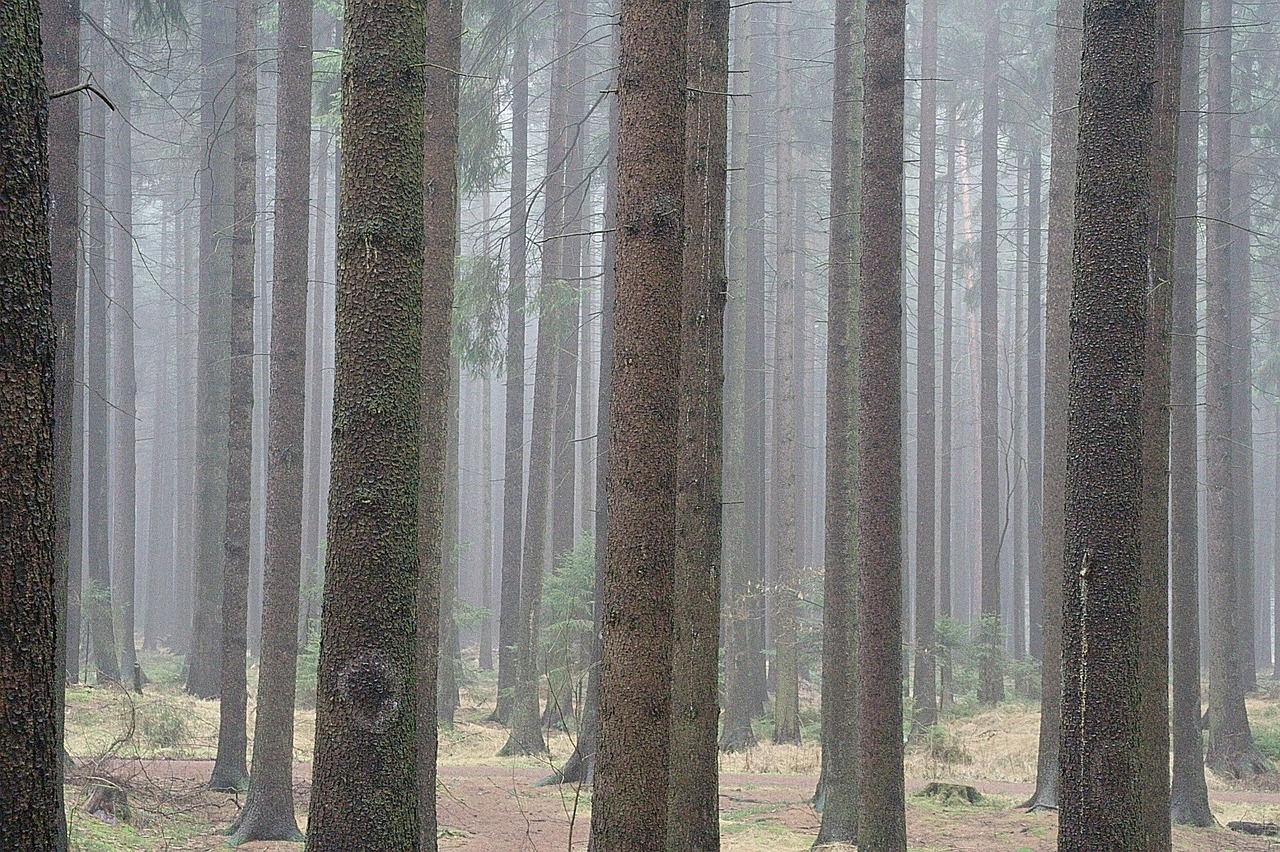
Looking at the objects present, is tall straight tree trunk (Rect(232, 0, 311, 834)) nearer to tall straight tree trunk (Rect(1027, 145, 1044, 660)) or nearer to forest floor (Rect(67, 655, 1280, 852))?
forest floor (Rect(67, 655, 1280, 852))

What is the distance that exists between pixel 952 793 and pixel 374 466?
37.4 feet

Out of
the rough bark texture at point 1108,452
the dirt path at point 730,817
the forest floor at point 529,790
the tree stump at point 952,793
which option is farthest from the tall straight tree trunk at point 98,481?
the rough bark texture at point 1108,452

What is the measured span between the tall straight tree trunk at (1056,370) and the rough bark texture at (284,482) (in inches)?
322

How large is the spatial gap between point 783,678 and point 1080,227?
46.4ft

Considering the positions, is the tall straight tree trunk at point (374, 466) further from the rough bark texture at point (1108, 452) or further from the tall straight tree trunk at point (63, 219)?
the tall straight tree trunk at point (63, 219)

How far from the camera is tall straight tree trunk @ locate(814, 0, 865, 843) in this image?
11.4m

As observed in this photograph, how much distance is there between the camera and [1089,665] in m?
6.57

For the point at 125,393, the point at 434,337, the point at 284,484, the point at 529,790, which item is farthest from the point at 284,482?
the point at 125,393

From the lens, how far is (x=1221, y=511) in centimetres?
1877

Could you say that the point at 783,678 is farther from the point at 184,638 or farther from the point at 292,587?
the point at 184,638

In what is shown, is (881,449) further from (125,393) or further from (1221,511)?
(125,393)

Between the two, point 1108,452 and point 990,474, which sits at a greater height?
point 1108,452

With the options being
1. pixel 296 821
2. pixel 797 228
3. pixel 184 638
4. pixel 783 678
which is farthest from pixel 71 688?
pixel 797 228

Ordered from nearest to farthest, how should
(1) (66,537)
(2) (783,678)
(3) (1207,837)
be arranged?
1. (1) (66,537)
2. (3) (1207,837)
3. (2) (783,678)
